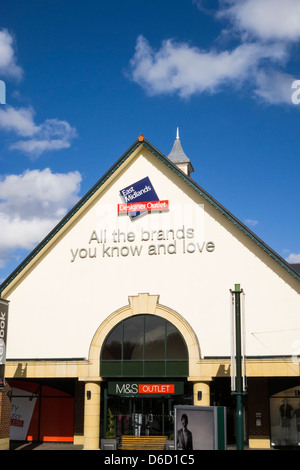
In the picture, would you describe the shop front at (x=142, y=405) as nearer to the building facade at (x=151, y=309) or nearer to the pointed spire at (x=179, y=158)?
the building facade at (x=151, y=309)

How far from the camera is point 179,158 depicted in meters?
55.9

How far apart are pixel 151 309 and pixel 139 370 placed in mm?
3219

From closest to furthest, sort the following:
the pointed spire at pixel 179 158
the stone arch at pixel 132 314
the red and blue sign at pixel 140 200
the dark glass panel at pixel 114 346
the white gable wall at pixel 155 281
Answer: the white gable wall at pixel 155 281
the stone arch at pixel 132 314
the dark glass panel at pixel 114 346
the red and blue sign at pixel 140 200
the pointed spire at pixel 179 158

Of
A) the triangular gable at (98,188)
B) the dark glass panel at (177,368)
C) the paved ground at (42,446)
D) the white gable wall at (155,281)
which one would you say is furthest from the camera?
the paved ground at (42,446)

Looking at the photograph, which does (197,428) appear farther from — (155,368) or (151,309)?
(151,309)

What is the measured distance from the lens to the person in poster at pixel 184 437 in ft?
67.9

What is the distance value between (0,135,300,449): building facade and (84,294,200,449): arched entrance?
0.18 feet

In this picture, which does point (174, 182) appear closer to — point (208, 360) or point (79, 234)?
point (79, 234)

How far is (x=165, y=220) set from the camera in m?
30.3

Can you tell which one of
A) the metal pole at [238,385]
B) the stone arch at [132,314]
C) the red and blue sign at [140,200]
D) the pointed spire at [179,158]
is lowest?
the metal pole at [238,385]

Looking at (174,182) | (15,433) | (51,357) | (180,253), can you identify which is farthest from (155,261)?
(15,433)

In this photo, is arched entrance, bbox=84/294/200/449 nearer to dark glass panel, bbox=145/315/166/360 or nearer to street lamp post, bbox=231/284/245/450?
dark glass panel, bbox=145/315/166/360

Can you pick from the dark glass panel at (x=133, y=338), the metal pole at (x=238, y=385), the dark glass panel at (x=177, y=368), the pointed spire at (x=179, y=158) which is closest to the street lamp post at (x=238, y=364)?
the metal pole at (x=238, y=385)

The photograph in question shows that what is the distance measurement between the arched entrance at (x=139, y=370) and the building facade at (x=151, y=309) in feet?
0.18
